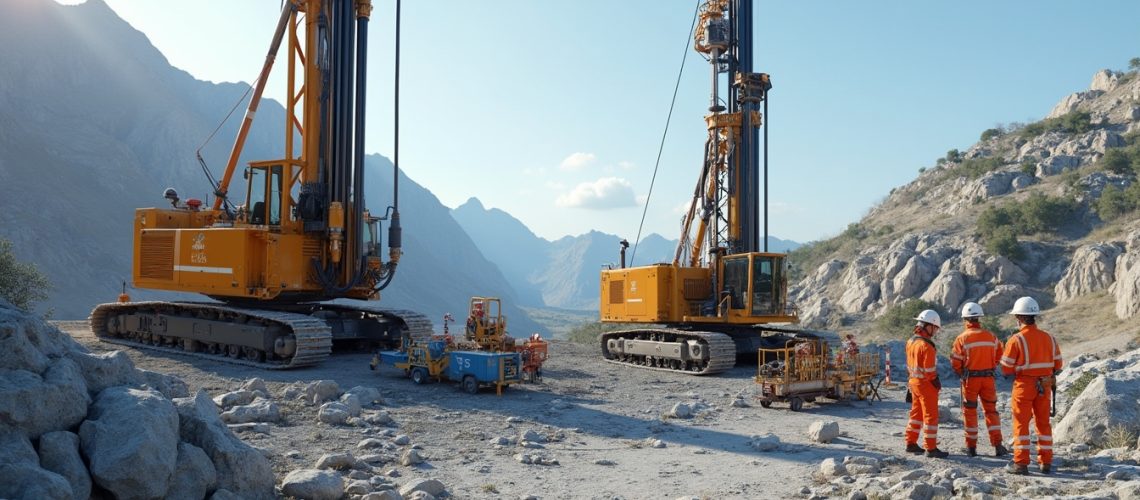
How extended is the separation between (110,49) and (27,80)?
913 inches

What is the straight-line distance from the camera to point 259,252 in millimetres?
16453

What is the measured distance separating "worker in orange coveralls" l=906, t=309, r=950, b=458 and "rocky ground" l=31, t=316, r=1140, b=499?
0.25 metres

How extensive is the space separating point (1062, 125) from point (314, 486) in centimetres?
5122

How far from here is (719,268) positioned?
19594mm

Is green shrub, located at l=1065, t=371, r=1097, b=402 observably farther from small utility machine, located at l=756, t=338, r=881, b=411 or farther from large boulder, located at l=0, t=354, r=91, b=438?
large boulder, located at l=0, t=354, r=91, b=438

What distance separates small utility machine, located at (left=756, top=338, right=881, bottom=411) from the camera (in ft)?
42.2

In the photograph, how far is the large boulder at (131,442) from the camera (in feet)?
18.7

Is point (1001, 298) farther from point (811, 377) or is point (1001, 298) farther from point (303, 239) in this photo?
point (303, 239)

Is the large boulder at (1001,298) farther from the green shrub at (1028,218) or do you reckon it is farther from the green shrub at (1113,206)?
the green shrub at (1113,206)

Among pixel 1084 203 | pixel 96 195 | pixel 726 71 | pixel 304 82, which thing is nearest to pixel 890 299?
pixel 1084 203

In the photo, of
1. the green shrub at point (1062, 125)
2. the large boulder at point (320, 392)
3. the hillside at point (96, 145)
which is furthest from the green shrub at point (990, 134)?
the hillside at point (96, 145)

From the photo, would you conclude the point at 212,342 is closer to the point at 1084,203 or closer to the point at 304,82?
the point at 304,82

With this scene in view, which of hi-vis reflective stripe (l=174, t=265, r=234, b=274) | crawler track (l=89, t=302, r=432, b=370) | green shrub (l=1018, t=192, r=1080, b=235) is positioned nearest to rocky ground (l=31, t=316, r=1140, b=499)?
crawler track (l=89, t=302, r=432, b=370)

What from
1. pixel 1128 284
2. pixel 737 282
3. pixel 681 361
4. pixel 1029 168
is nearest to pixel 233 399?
pixel 681 361
